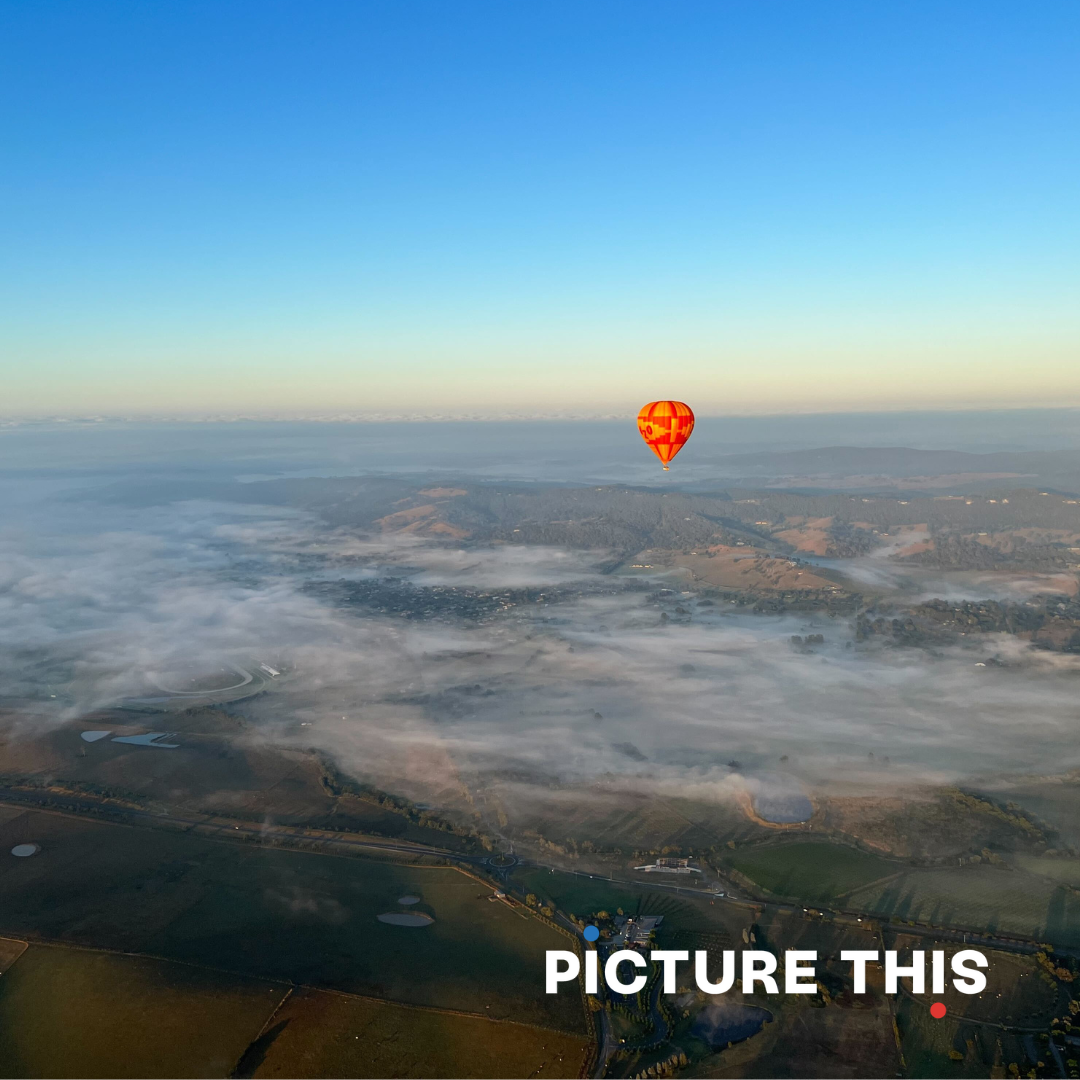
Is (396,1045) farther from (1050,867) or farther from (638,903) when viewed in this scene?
(1050,867)

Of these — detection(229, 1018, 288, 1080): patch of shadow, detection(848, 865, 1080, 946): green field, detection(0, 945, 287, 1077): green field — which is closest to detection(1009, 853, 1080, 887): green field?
detection(848, 865, 1080, 946): green field

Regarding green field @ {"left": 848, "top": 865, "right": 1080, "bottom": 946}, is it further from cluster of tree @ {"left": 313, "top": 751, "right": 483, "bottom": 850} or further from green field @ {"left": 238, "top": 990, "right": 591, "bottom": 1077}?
cluster of tree @ {"left": 313, "top": 751, "right": 483, "bottom": 850}

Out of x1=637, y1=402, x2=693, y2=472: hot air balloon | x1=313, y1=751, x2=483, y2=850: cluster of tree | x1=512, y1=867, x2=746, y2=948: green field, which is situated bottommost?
x1=512, y1=867, x2=746, y2=948: green field

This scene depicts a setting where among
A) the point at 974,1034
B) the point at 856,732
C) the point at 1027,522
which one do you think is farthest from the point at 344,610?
the point at 1027,522

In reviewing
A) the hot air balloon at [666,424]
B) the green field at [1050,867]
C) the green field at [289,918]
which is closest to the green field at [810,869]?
the green field at [1050,867]

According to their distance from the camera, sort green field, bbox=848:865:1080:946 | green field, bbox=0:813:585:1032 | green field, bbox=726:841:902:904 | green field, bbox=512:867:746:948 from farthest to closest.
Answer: green field, bbox=726:841:902:904, green field, bbox=848:865:1080:946, green field, bbox=512:867:746:948, green field, bbox=0:813:585:1032

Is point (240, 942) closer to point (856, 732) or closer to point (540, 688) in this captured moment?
point (540, 688)

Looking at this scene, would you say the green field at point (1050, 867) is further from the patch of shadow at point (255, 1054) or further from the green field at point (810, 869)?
the patch of shadow at point (255, 1054)
